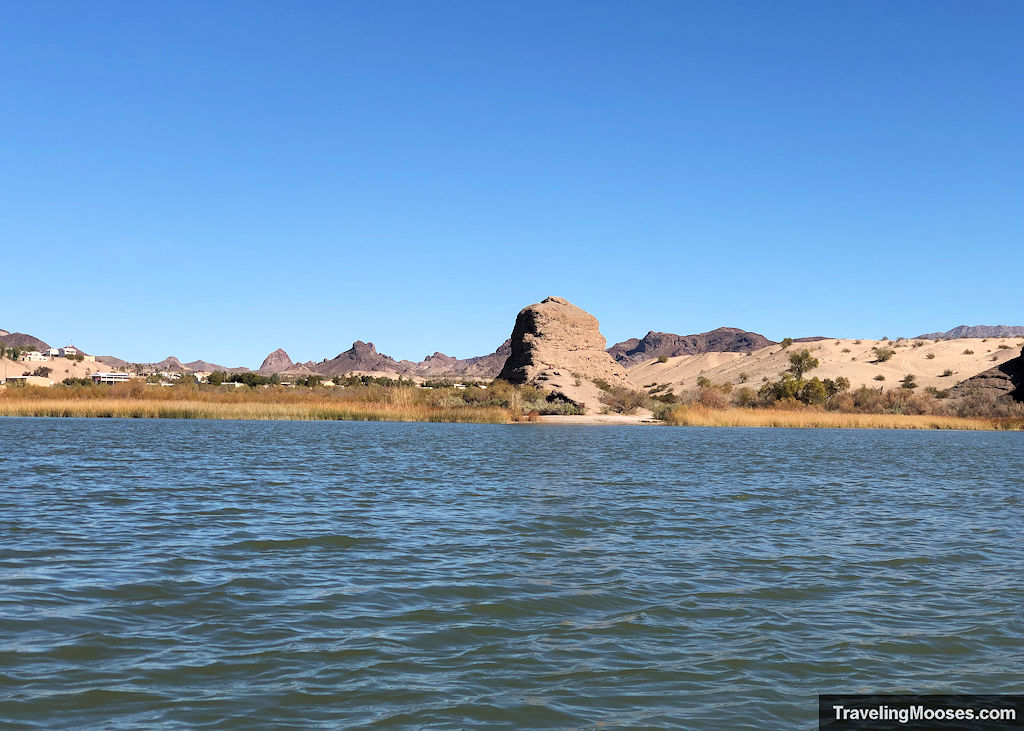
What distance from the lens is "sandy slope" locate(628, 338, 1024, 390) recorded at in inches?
3964

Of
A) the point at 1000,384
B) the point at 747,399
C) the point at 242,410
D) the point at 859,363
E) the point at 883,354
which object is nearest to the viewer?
the point at 242,410

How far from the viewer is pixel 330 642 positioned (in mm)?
6695

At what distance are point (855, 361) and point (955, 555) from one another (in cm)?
10574

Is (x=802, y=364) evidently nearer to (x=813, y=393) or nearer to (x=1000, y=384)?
(x=813, y=393)

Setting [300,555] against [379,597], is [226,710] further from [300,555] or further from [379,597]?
[300,555]

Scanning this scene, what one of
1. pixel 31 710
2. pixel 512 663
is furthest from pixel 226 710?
pixel 512 663

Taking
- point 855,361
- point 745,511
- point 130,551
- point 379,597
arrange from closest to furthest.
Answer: point 379,597
point 130,551
point 745,511
point 855,361

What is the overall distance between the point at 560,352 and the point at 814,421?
28894 mm

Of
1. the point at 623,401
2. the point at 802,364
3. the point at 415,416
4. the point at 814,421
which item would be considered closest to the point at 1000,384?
the point at 802,364

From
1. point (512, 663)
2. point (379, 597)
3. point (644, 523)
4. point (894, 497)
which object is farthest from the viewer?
point (894, 497)

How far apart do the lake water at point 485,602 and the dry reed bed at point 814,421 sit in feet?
124

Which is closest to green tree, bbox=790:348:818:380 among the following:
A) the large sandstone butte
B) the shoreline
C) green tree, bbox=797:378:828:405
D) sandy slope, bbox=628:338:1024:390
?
sandy slope, bbox=628:338:1024:390

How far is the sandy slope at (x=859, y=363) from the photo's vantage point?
330 ft

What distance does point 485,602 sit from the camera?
8.12m
